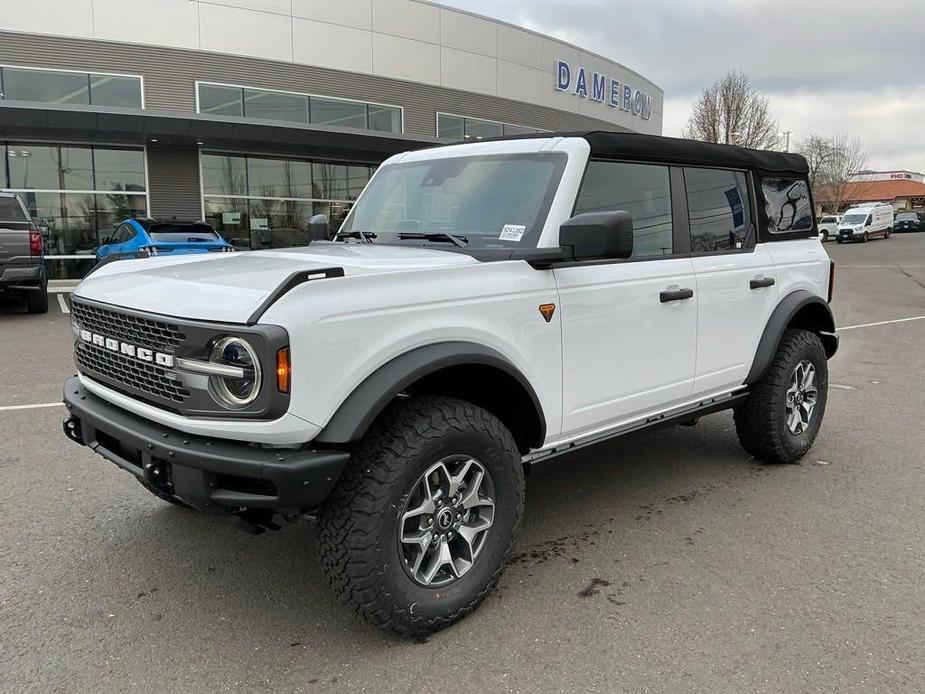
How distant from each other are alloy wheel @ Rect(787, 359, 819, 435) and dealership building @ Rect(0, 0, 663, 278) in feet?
37.1

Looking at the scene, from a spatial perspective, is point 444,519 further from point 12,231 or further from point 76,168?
point 76,168

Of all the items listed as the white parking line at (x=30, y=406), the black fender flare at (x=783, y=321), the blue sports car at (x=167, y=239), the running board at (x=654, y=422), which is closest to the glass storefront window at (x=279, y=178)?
the blue sports car at (x=167, y=239)

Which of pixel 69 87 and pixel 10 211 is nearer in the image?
pixel 10 211

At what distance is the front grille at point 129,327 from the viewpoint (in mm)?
2584

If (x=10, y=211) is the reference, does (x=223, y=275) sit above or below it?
below

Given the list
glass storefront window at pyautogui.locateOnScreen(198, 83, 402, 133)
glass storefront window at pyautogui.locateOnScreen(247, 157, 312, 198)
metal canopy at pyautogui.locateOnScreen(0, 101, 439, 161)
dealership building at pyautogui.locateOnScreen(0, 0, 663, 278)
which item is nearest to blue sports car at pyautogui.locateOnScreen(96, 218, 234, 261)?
dealership building at pyautogui.locateOnScreen(0, 0, 663, 278)

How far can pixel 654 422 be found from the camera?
12.7 feet

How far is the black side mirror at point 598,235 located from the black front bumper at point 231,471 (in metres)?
1.28

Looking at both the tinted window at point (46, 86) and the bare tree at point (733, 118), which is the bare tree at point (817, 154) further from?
the tinted window at point (46, 86)

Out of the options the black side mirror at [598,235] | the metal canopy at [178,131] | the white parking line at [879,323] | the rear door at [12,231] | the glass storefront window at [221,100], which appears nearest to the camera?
the black side mirror at [598,235]

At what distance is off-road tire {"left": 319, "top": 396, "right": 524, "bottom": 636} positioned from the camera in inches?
101

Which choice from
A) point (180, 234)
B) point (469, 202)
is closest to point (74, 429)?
point (469, 202)

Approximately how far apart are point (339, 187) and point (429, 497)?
19.7m

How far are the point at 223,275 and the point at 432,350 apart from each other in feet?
2.83
